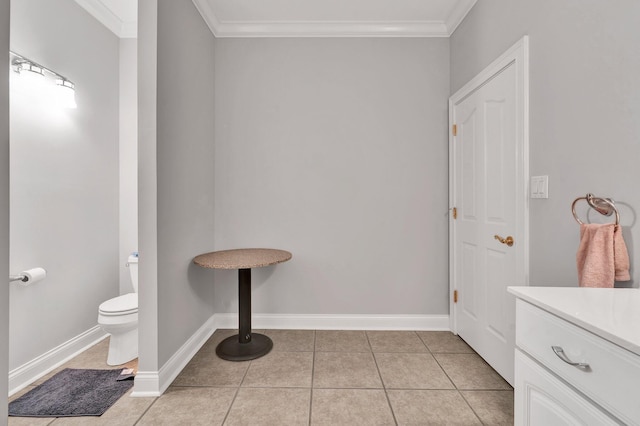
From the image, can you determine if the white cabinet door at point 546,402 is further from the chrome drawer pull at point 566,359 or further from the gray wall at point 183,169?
the gray wall at point 183,169

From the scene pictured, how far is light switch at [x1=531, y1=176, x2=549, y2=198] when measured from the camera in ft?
5.27

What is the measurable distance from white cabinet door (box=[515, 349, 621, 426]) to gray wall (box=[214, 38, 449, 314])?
175cm

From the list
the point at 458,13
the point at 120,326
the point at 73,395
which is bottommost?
the point at 73,395

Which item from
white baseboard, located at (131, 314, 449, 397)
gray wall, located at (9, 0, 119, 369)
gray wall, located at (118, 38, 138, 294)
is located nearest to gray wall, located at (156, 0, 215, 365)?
white baseboard, located at (131, 314, 449, 397)

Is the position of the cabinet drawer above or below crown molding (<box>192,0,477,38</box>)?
below

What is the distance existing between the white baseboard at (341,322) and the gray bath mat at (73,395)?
0.95 m

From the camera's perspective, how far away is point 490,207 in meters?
2.10

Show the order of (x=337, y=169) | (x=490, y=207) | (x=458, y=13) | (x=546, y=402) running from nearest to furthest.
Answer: (x=546, y=402) < (x=490, y=207) < (x=458, y=13) < (x=337, y=169)

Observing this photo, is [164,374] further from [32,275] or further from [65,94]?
[65,94]

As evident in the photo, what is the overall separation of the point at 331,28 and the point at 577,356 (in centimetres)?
283

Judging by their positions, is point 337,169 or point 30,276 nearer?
point 30,276

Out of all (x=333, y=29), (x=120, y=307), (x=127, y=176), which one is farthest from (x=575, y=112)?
(x=127, y=176)

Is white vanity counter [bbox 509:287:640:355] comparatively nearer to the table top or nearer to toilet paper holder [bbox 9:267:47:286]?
the table top

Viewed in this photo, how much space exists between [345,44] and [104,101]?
218 centimetres
